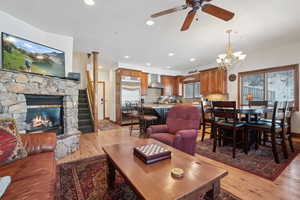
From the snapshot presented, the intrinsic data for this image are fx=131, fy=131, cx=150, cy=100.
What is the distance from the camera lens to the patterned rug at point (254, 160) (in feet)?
6.39

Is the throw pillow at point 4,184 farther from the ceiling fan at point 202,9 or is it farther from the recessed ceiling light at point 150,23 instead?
the recessed ceiling light at point 150,23

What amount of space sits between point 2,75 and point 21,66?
60cm

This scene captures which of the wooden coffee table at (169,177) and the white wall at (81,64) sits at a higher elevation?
the white wall at (81,64)

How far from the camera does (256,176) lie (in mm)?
1834

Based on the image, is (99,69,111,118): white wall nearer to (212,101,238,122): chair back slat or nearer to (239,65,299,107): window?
(212,101,238,122): chair back slat

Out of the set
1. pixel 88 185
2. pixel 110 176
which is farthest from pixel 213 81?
pixel 88 185

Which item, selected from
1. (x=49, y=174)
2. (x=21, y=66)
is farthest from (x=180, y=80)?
(x=49, y=174)

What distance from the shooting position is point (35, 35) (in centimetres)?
294

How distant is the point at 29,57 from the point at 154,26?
260cm

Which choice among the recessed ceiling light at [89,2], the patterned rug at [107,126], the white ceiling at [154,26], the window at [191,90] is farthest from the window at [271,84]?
the patterned rug at [107,126]

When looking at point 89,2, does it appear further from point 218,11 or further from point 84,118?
point 84,118

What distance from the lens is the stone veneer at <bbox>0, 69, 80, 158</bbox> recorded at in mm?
2008

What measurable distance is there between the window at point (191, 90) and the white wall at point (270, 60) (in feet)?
5.17

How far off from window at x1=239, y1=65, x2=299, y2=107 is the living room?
26 mm
